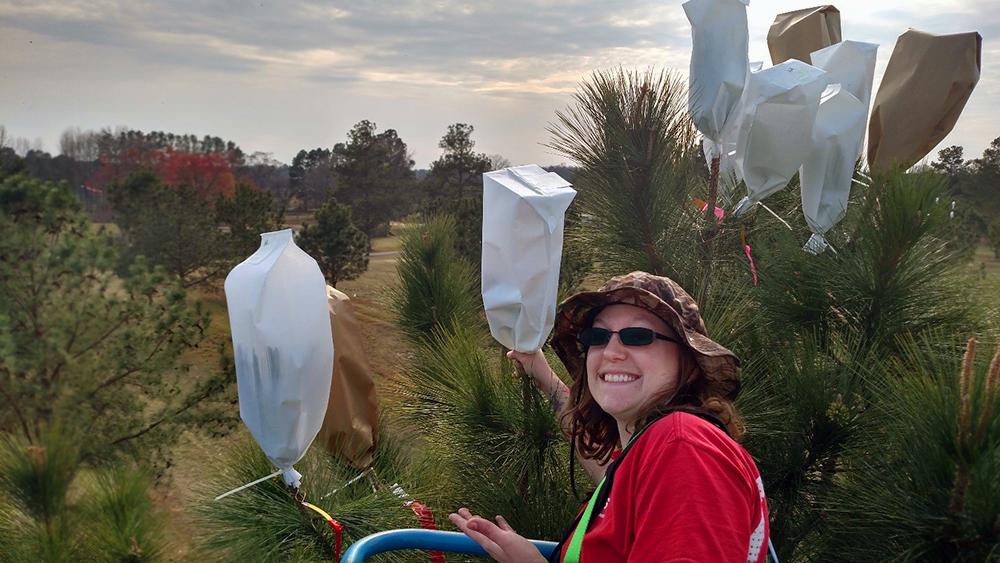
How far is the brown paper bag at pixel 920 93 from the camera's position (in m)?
2.28

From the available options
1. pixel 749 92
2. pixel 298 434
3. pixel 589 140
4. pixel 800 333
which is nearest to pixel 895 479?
pixel 800 333

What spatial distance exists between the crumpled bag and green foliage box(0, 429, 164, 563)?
2.10 metres

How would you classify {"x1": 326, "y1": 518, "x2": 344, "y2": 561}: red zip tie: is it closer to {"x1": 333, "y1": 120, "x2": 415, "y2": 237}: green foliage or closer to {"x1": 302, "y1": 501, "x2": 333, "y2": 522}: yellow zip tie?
{"x1": 302, "y1": 501, "x2": 333, "y2": 522}: yellow zip tie

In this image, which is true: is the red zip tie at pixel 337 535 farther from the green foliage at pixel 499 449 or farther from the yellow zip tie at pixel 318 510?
the green foliage at pixel 499 449

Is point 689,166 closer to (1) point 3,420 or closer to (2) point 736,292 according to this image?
(2) point 736,292

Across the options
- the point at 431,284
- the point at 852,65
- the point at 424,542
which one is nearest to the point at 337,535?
the point at 424,542

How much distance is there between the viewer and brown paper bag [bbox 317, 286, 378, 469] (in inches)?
76.6

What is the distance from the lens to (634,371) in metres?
1.34

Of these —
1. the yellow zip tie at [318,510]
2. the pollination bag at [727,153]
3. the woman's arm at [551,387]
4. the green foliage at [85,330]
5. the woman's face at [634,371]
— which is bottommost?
the green foliage at [85,330]

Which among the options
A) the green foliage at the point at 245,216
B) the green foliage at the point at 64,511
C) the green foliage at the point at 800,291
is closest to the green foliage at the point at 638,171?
the green foliage at the point at 800,291

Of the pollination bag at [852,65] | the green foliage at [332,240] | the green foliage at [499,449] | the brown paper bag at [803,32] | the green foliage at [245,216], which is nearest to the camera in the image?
the green foliage at [499,449]

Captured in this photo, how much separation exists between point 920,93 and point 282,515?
6.92ft

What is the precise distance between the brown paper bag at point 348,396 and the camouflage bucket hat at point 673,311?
679 millimetres

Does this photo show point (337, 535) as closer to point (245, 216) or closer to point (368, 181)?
point (245, 216)
